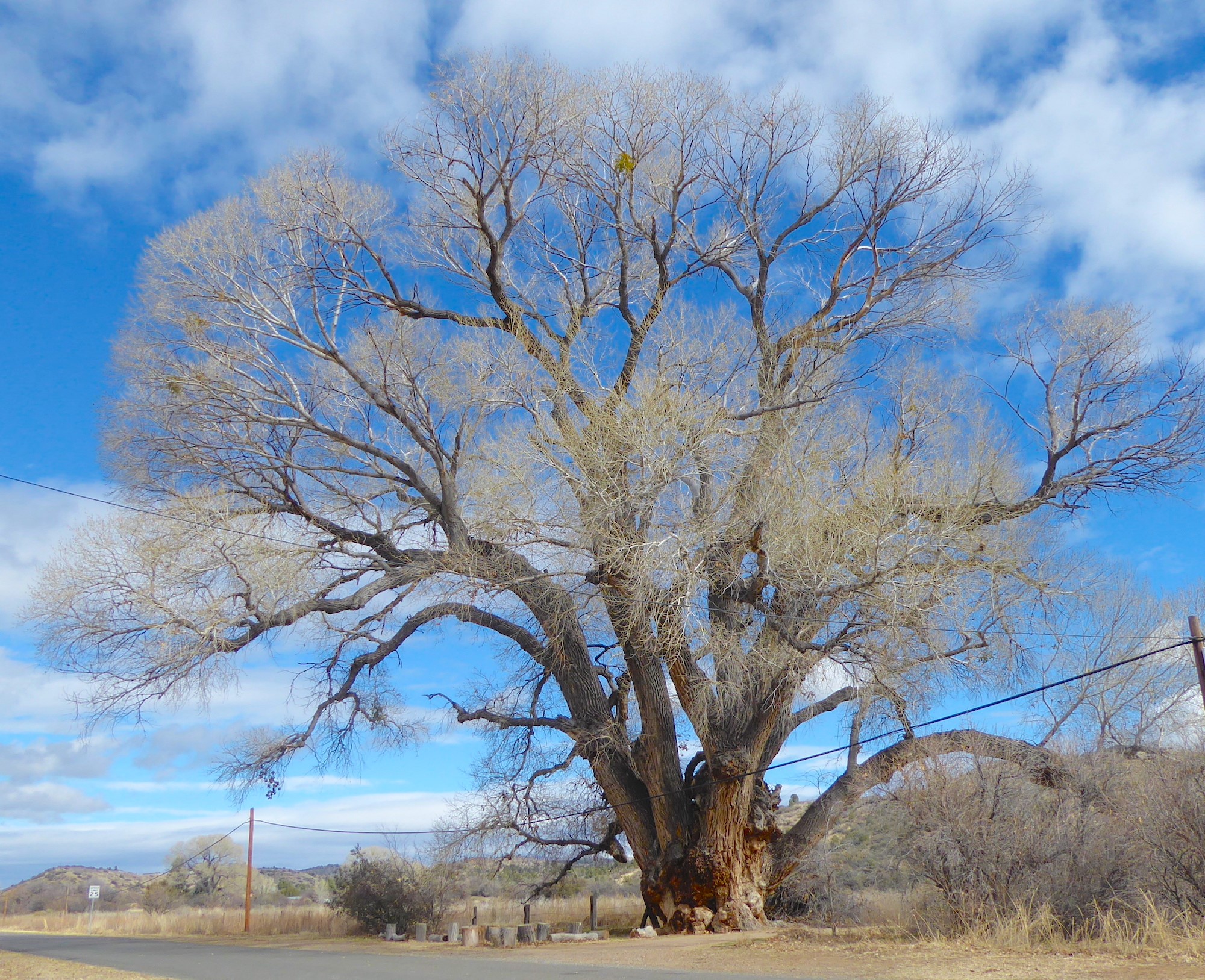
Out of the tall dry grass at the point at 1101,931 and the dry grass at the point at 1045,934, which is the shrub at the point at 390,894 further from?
the tall dry grass at the point at 1101,931

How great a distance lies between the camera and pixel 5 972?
14219mm

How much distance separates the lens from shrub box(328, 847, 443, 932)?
23.6 metres

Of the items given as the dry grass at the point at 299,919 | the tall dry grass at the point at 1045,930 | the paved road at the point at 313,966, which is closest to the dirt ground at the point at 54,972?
the paved road at the point at 313,966

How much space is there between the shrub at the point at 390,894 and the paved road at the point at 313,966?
441 centimetres

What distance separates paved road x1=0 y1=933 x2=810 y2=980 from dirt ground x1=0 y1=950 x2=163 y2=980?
0.36m

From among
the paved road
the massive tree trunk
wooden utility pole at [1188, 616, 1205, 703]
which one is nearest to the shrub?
the paved road

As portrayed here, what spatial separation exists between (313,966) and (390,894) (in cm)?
1049

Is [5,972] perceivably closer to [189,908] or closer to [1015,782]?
[1015,782]

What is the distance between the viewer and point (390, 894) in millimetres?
23922

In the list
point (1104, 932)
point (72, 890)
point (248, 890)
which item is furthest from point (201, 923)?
point (72, 890)

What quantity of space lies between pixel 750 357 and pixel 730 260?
2268mm

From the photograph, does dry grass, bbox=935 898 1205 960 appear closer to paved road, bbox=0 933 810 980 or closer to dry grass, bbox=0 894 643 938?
paved road, bbox=0 933 810 980

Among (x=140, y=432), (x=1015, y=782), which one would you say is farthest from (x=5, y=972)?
(x=1015, y=782)

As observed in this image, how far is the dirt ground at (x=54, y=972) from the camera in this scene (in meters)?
12.6
